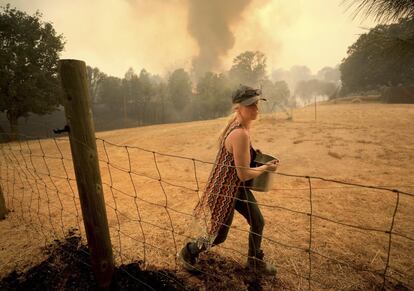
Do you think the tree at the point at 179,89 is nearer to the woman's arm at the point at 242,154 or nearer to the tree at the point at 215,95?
the tree at the point at 215,95

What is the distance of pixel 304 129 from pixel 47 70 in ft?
68.0

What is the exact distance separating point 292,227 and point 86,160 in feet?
9.74

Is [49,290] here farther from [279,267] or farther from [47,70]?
[47,70]

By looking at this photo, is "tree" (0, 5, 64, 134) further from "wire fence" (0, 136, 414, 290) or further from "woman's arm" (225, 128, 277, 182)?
"woman's arm" (225, 128, 277, 182)

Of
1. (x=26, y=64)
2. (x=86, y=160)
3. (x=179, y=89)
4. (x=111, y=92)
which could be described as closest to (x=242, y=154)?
(x=86, y=160)

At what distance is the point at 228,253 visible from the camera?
3164 millimetres

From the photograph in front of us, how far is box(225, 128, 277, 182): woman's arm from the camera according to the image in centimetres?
225

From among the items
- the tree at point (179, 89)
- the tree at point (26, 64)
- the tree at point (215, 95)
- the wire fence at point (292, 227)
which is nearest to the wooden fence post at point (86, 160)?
the wire fence at point (292, 227)

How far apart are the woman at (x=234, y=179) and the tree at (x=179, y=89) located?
162ft

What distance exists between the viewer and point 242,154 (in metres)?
2.26

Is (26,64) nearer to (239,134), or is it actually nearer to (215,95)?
(239,134)

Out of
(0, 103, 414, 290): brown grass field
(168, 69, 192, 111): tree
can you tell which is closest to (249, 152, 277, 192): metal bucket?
(0, 103, 414, 290): brown grass field

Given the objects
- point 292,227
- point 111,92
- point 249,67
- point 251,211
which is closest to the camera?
point 251,211

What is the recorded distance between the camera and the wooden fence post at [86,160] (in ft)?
6.93
